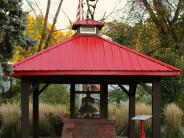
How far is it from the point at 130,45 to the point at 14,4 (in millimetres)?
17364

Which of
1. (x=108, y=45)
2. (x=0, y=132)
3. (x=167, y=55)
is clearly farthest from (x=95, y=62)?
(x=167, y=55)

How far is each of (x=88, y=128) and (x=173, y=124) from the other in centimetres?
336

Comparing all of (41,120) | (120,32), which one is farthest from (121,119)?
(120,32)

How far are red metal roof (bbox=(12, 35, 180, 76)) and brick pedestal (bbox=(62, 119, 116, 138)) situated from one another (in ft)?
7.62

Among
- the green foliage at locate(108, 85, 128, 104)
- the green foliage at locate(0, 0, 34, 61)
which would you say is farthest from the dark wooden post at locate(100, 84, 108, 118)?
the green foliage at locate(108, 85, 128, 104)

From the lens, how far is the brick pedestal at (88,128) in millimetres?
16344

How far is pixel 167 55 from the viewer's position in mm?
21344

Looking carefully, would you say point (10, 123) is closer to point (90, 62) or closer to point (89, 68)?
point (90, 62)

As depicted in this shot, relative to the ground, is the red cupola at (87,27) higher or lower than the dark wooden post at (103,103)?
higher

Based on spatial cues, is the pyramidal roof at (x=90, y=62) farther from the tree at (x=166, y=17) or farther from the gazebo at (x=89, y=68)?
the tree at (x=166, y=17)

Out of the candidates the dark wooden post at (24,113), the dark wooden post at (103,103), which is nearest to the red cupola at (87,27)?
the dark wooden post at (103,103)

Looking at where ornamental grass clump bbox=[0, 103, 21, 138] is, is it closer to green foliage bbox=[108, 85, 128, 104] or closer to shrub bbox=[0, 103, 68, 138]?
shrub bbox=[0, 103, 68, 138]

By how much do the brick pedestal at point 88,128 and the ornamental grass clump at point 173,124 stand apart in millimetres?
2615

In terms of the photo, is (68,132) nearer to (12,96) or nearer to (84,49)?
(84,49)
